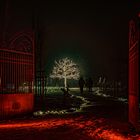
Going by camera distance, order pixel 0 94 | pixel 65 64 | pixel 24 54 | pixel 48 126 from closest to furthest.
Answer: pixel 48 126 < pixel 0 94 < pixel 24 54 < pixel 65 64

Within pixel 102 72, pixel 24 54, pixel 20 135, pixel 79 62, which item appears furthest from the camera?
pixel 79 62

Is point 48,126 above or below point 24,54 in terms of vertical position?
below

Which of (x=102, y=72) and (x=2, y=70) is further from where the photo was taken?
(x=102, y=72)

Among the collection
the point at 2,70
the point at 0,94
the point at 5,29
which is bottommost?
the point at 0,94

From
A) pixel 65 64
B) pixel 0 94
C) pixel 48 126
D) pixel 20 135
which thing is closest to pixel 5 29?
pixel 0 94

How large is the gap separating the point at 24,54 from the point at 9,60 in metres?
1.17

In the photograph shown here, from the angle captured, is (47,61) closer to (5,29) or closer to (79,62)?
(79,62)

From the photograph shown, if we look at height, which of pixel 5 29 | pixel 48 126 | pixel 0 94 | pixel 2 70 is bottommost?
pixel 48 126

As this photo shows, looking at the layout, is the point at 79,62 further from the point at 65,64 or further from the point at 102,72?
the point at 65,64

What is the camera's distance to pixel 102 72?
8612 cm

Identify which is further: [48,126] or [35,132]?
[48,126]

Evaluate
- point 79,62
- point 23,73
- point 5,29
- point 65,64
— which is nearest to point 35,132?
point 23,73

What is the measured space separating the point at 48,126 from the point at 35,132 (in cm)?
161

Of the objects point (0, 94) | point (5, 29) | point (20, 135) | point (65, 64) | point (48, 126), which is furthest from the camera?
point (65, 64)
